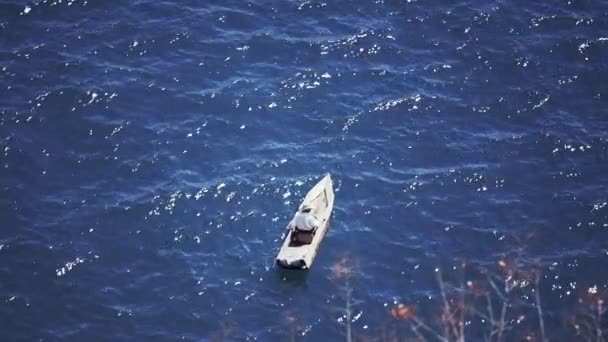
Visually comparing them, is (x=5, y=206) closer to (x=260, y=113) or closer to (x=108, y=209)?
(x=108, y=209)

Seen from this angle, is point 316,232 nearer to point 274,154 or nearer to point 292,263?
point 292,263

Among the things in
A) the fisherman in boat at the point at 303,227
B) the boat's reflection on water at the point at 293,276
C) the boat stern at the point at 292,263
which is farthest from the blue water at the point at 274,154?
the fisherman in boat at the point at 303,227

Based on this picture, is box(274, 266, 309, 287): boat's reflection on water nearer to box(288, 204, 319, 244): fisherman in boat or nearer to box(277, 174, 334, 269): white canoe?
box(277, 174, 334, 269): white canoe

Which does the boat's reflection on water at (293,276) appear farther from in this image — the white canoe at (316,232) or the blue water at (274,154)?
the white canoe at (316,232)

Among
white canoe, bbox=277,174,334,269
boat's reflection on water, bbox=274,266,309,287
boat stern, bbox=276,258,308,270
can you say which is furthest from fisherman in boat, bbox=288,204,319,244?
boat's reflection on water, bbox=274,266,309,287

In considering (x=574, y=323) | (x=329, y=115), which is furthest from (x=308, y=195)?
(x=574, y=323)
